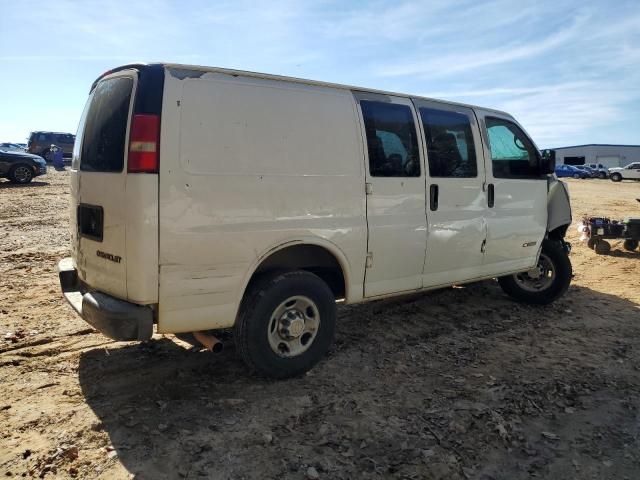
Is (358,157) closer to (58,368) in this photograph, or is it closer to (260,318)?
(260,318)

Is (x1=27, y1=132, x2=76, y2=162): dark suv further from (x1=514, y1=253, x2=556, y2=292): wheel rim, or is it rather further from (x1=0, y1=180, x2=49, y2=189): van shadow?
(x1=514, y1=253, x2=556, y2=292): wheel rim

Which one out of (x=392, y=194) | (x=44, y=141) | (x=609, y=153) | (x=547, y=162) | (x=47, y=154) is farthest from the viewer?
(x=609, y=153)

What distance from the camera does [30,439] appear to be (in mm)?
3008

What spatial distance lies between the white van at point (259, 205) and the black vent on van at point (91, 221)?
0.7 inches

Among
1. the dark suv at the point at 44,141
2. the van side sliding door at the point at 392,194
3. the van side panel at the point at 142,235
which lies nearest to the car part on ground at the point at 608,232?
the van side sliding door at the point at 392,194

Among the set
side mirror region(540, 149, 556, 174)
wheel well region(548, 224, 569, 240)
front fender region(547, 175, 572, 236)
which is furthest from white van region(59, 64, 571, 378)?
wheel well region(548, 224, 569, 240)

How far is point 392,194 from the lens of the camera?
4.30 meters

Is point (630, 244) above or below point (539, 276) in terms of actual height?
above

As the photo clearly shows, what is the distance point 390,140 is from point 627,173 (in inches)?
1839

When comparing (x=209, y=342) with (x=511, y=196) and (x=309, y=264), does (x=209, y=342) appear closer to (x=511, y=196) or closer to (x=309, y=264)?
(x=309, y=264)

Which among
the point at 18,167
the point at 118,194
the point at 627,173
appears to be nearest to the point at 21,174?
the point at 18,167

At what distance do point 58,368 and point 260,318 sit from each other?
1726 millimetres

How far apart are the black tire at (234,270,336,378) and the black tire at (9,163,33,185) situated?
19753mm

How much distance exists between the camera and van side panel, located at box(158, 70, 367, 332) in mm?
3242
